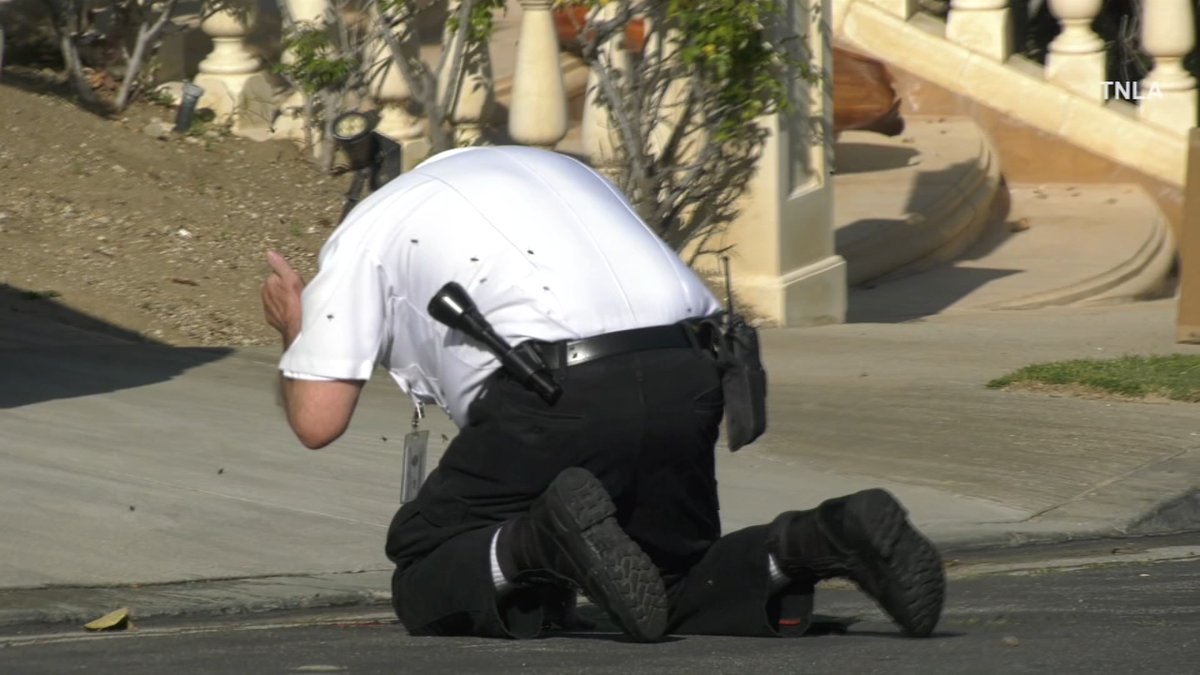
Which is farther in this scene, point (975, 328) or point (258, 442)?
point (975, 328)

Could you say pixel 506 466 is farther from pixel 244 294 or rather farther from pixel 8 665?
pixel 244 294

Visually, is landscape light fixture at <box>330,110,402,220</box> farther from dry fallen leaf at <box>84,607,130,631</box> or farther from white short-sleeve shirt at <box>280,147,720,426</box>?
dry fallen leaf at <box>84,607,130,631</box>

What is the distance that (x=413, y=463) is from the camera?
15.2 ft

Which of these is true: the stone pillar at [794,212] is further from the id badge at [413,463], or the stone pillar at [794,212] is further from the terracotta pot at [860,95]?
the id badge at [413,463]

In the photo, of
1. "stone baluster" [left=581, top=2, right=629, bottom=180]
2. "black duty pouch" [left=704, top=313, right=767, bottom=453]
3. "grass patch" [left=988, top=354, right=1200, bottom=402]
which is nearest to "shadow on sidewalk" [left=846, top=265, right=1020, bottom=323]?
"stone baluster" [left=581, top=2, right=629, bottom=180]

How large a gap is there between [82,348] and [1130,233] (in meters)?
7.82

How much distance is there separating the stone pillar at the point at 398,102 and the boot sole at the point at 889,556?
649 cm

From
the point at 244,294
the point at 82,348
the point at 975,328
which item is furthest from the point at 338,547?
the point at 975,328

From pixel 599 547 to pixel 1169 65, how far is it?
11.8 metres

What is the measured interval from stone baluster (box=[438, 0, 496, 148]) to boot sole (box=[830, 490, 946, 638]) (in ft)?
21.3

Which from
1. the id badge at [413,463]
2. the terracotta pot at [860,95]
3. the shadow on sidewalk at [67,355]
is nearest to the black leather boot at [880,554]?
the id badge at [413,463]

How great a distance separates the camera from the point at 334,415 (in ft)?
14.0

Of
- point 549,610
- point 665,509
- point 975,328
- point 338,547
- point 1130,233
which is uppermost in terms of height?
point 665,509

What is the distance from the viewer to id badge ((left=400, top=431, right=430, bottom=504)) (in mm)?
4605
